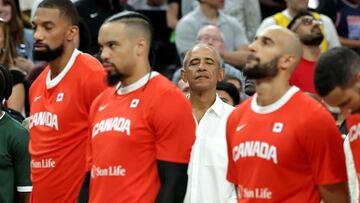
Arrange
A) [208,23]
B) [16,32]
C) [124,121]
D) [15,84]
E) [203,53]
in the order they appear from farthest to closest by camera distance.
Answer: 1. [208,23]
2. [16,32]
3. [15,84]
4. [203,53]
5. [124,121]

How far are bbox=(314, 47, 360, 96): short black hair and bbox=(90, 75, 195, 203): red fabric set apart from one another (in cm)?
82

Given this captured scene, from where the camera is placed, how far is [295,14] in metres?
12.3

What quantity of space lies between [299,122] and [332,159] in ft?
0.90

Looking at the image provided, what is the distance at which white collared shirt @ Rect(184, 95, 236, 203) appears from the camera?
8.05 metres

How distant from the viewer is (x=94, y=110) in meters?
7.20

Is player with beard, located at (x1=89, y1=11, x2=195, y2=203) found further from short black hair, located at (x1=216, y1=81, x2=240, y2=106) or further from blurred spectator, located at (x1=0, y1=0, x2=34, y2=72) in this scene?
blurred spectator, located at (x1=0, y1=0, x2=34, y2=72)

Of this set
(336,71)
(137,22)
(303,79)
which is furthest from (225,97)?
(336,71)

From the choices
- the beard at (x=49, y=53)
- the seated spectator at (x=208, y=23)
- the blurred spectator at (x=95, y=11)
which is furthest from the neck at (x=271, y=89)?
the seated spectator at (x=208, y=23)

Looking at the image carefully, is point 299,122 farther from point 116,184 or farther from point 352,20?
point 352,20

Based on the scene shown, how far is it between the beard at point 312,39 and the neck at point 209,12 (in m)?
1.50

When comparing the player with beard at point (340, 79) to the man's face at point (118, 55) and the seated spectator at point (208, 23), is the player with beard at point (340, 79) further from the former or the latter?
the seated spectator at point (208, 23)

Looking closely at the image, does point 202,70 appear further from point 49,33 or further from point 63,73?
point 49,33

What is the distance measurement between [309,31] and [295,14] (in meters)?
1.19

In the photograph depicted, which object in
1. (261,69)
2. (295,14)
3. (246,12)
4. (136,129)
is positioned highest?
(261,69)
